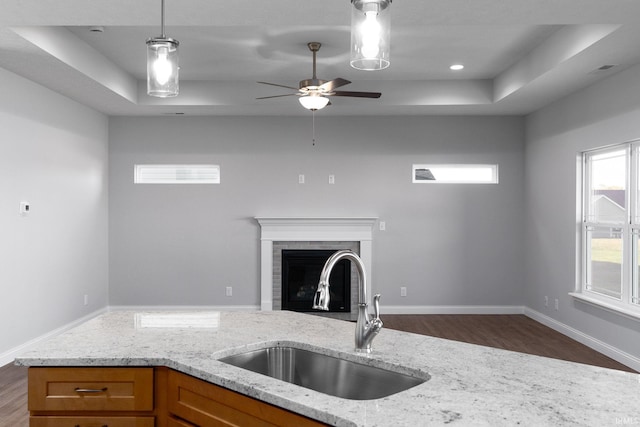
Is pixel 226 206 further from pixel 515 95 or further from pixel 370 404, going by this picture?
pixel 370 404

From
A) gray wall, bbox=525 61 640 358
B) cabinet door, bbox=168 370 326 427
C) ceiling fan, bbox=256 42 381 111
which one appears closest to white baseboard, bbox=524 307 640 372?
gray wall, bbox=525 61 640 358

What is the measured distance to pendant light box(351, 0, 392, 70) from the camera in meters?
1.48

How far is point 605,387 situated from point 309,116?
573 cm

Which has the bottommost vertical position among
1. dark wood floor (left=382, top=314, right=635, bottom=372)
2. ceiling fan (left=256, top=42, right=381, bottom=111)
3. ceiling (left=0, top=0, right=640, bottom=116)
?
dark wood floor (left=382, top=314, right=635, bottom=372)

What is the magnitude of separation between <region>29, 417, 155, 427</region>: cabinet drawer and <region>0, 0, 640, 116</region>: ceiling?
232 cm

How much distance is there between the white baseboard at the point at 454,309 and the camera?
695cm

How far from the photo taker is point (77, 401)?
70.3 inches

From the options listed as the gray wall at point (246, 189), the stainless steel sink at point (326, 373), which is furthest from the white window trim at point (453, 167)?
the stainless steel sink at point (326, 373)

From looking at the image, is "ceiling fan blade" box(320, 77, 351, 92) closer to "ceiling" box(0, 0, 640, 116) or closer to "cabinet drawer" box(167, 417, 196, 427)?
"ceiling" box(0, 0, 640, 116)

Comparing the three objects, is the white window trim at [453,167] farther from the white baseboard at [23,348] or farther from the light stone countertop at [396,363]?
the light stone countertop at [396,363]

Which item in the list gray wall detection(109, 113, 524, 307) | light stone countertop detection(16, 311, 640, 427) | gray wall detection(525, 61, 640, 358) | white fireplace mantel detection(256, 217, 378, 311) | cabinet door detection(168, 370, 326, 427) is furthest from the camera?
gray wall detection(109, 113, 524, 307)

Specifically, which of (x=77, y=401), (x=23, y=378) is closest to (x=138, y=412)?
(x=77, y=401)

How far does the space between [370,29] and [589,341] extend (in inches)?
193

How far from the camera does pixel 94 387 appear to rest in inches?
70.1
